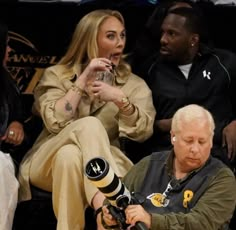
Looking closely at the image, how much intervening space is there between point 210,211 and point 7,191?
1.06m

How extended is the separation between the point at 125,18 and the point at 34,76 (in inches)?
22.3

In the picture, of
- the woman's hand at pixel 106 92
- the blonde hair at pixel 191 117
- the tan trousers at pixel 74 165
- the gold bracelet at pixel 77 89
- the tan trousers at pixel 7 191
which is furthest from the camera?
the gold bracelet at pixel 77 89

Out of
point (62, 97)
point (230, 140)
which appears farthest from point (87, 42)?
point (230, 140)

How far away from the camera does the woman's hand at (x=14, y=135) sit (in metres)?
4.02

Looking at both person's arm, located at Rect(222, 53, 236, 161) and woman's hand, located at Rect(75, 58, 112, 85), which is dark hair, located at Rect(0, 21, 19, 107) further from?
person's arm, located at Rect(222, 53, 236, 161)

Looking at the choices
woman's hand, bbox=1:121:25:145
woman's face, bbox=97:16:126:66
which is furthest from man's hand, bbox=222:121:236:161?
woman's hand, bbox=1:121:25:145

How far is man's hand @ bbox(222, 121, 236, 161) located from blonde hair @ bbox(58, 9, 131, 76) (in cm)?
56

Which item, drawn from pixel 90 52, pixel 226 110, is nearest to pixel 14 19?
pixel 90 52

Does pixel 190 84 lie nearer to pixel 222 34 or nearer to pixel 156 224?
pixel 222 34

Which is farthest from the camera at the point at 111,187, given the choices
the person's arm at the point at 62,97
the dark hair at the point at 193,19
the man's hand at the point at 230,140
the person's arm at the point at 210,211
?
the dark hair at the point at 193,19

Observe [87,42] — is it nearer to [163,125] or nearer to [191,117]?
[163,125]

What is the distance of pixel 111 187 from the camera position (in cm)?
302

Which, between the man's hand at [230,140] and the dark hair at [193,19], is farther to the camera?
the dark hair at [193,19]

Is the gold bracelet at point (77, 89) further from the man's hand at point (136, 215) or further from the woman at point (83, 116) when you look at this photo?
the man's hand at point (136, 215)
